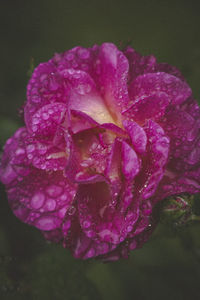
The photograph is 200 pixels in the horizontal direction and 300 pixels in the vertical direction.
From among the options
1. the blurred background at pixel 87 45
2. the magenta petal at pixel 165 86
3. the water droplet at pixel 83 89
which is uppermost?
the magenta petal at pixel 165 86

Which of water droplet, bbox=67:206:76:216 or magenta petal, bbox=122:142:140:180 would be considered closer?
magenta petal, bbox=122:142:140:180

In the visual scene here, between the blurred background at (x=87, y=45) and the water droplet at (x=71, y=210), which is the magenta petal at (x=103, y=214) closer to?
the water droplet at (x=71, y=210)

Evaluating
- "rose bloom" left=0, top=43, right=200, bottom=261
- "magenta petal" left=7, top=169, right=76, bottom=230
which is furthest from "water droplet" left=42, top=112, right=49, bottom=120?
"magenta petal" left=7, top=169, right=76, bottom=230

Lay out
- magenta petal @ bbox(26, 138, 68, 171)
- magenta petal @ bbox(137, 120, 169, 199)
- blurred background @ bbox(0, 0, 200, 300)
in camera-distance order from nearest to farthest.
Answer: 1. magenta petal @ bbox(137, 120, 169, 199)
2. magenta petal @ bbox(26, 138, 68, 171)
3. blurred background @ bbox(0, 0, 200, 300)

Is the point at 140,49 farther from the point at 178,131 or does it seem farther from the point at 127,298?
the point at 127,298

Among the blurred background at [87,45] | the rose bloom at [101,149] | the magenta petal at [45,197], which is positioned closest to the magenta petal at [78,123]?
the rose bloom at [101,149]

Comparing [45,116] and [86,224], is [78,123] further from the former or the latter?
[86,224]

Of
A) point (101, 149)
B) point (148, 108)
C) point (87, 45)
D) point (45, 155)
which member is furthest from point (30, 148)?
point (87, 45)

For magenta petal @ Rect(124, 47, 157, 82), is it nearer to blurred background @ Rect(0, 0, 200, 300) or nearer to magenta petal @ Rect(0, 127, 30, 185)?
blurred background @ Rect(0, 0, 200, 300)
